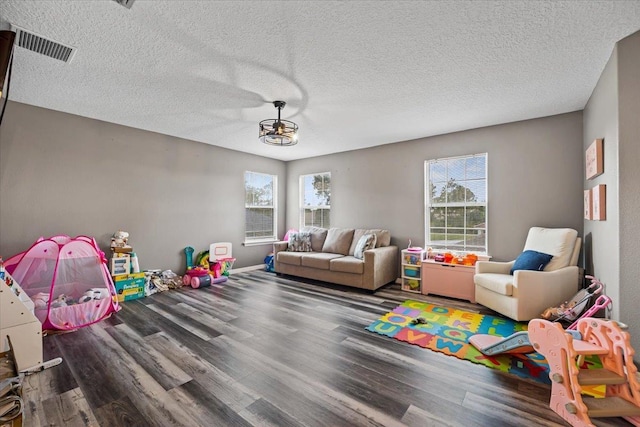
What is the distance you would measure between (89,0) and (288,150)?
396cm

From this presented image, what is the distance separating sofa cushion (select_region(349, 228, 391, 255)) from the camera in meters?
4.96

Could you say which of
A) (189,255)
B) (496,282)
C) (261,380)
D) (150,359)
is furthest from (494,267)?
(189,255)

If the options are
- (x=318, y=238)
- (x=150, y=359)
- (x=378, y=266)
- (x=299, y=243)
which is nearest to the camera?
(x=150, y=359)

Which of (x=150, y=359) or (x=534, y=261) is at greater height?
(x=534, y=261)

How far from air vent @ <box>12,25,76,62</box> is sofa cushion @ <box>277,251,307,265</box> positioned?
155 inches

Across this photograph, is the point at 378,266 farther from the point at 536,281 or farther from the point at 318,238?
the point at 536,281

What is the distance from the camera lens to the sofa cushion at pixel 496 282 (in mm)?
3102

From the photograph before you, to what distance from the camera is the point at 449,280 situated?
4.04 metres

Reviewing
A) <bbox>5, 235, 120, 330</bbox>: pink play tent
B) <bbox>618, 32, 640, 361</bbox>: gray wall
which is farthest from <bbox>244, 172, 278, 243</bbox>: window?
<bbox>618, 32, 640, 361</bbox>: gray wall

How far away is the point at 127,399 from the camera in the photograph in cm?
181

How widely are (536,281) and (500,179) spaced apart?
1.66 metres

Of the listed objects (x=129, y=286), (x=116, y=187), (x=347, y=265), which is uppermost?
(x=116, y=187)

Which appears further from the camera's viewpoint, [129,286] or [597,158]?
[129,286]

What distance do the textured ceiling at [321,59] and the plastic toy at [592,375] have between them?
2.15 m
